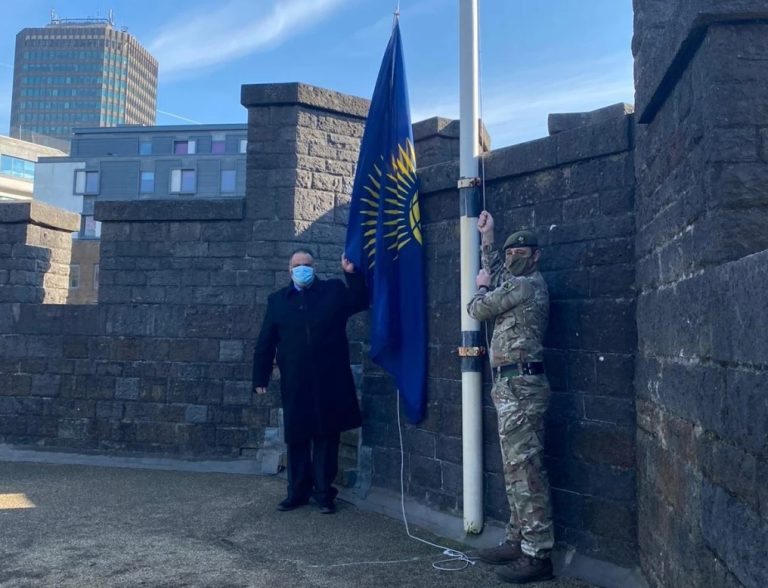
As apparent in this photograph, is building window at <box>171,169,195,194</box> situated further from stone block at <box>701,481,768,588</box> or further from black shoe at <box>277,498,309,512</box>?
stone block at <box>701,481,768,588</box>

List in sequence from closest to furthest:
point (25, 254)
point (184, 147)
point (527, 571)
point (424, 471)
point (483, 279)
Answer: point (527, 571)
point (483, 279)
point (424, 471)
point (25, 254)
point (184, 147)

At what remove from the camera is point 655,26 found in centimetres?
390

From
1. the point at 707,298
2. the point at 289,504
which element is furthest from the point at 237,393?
the point at 707,298

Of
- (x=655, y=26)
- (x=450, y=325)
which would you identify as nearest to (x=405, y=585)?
(x=450, y=325)

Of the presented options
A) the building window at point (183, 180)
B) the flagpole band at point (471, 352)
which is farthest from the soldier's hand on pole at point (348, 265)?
the building window at point (183, 180)

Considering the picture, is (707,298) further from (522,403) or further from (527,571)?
(527,571)

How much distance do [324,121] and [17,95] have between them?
501ft

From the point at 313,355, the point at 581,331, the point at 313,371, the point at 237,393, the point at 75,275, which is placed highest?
the point at 75,275

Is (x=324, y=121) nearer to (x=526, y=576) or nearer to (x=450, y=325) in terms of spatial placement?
(x=450, y=325)

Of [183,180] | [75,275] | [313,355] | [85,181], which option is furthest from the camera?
[85,181]

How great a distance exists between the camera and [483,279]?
185 inches

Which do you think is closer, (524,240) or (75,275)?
(524,240)

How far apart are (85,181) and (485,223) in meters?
59.5

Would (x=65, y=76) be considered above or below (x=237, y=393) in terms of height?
above
